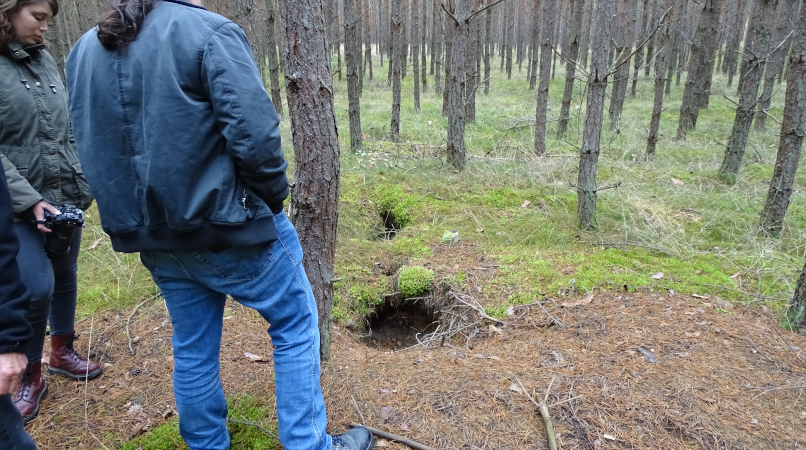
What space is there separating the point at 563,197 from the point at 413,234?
6.96ft

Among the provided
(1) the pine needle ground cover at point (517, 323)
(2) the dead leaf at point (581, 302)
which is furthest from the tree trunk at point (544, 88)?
(2) the dead leaf at point (581, 302)

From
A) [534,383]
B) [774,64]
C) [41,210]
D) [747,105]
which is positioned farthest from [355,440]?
[774,64]

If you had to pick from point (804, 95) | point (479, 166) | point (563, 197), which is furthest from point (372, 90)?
point (804, 95)

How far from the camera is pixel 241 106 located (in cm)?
140

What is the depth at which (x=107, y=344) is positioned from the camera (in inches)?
126

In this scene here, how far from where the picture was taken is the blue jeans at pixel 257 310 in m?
1.65

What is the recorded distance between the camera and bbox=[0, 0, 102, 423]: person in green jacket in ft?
6.87

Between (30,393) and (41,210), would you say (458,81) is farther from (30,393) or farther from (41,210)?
(30,393)

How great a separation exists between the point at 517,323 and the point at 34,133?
335cm

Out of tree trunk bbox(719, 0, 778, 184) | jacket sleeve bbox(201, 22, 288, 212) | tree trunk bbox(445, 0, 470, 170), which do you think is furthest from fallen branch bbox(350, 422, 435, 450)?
tree trunk bbox(719, 0, 778, 184)

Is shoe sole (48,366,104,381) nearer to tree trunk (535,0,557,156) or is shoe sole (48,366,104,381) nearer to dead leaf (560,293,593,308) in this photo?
dead leaf (560,293,593,308)

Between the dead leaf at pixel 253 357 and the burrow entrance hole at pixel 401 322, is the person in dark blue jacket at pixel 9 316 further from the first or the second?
the burrow entrance hole at pixel 401 322

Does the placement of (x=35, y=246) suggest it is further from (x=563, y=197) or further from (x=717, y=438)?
(x=563, y=197)

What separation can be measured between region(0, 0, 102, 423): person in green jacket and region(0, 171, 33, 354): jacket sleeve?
0.93 metres
